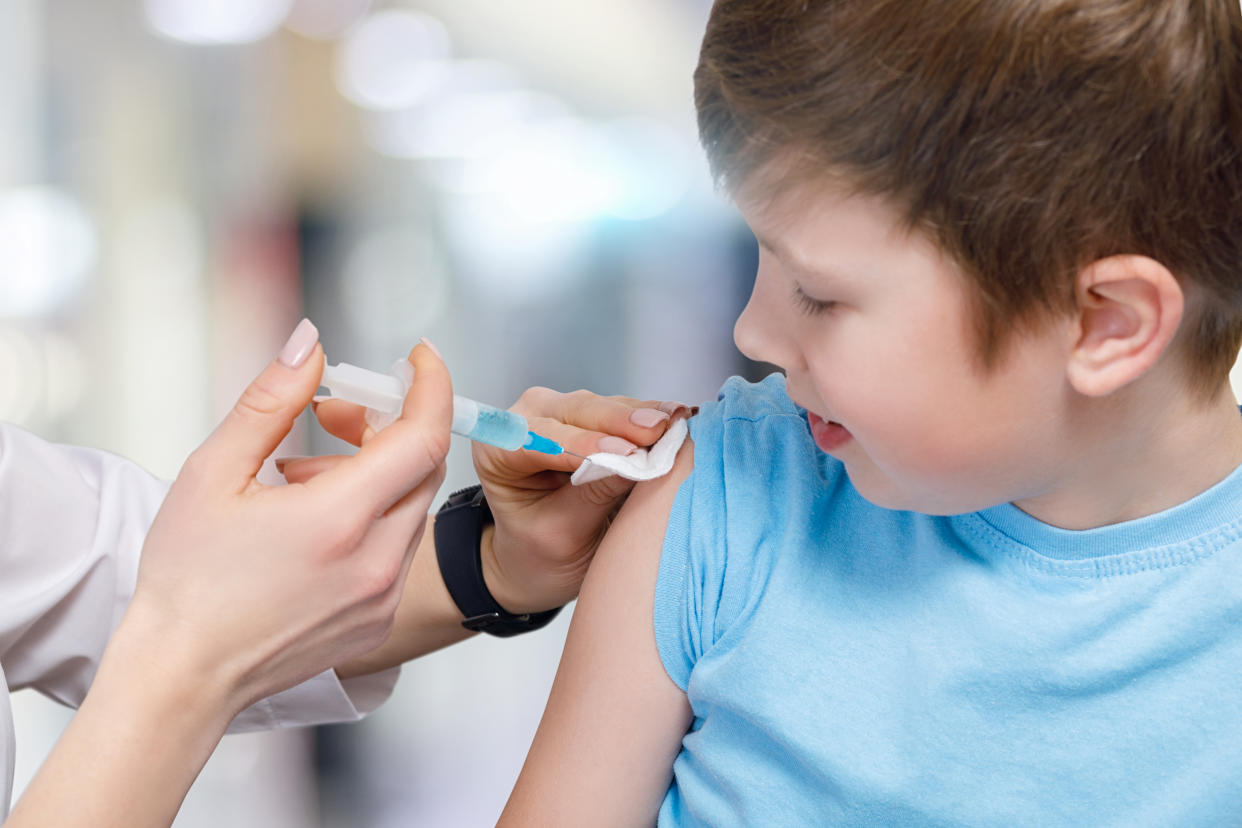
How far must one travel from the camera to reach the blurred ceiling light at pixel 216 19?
2.40 metres

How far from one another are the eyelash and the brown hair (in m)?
0.08

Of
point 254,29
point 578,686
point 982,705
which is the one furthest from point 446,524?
point 254,29

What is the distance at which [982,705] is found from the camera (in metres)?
0.75

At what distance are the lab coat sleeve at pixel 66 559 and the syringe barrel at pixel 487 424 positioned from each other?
0.34 m

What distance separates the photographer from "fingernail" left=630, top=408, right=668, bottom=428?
0.88 metres

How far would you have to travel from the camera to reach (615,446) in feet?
2.82

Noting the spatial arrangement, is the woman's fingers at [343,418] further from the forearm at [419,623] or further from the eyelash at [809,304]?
the eyelash at [809,304]

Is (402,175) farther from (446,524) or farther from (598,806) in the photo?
(598,806)

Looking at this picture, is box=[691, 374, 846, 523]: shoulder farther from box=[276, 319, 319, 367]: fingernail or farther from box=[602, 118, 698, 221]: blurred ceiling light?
box=[602, 118, 698, 221]: blurred ceiling light

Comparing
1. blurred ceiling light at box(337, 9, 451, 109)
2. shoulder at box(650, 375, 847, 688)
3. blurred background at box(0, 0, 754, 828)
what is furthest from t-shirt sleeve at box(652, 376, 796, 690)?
blurred ceiling light at box(337, 9, 451, 109)

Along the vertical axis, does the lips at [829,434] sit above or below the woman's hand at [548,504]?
above

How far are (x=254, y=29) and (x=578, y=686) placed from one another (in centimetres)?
216

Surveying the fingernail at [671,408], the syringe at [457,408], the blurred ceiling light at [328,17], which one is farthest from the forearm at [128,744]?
the blurred ceiling light at [328,17]

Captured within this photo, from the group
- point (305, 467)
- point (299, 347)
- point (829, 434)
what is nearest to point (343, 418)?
point (305, 467)
